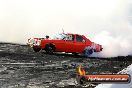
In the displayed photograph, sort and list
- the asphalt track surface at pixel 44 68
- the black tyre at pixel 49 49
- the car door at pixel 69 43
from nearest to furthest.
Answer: the asphalt track surface at pixel 44 68 < the black tyre at pixel 49 49 < the car door at pixel 69 43

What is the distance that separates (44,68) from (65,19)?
16790 mm

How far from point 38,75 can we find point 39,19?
17273mm

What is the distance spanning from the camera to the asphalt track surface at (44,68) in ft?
41.4

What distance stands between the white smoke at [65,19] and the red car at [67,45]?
2024mm

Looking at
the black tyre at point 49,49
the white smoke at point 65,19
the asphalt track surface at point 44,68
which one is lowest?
the asphalt track surface at point 44,68

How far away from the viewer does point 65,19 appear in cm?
3225

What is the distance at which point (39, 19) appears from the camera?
31047 mm

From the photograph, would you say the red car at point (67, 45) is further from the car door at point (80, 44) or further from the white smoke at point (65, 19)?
the white smoke at point (65, 19)

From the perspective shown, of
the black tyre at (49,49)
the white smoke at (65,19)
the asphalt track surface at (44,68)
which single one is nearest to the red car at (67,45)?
the black tyre at (49,49)

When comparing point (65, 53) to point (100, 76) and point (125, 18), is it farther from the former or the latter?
point (100, 76)

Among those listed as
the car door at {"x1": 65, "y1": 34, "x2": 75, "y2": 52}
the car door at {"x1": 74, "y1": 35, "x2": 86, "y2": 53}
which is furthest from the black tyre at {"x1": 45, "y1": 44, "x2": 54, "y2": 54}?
the car door at {"x1": 74, "y1": 35, "x2": 86, "y2": 53}

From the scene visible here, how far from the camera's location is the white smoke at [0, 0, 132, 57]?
91.6 feet

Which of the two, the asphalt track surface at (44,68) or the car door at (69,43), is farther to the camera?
the car door at (69,43)

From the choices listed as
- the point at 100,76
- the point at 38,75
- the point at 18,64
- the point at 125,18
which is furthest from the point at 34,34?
the point at 100,76
